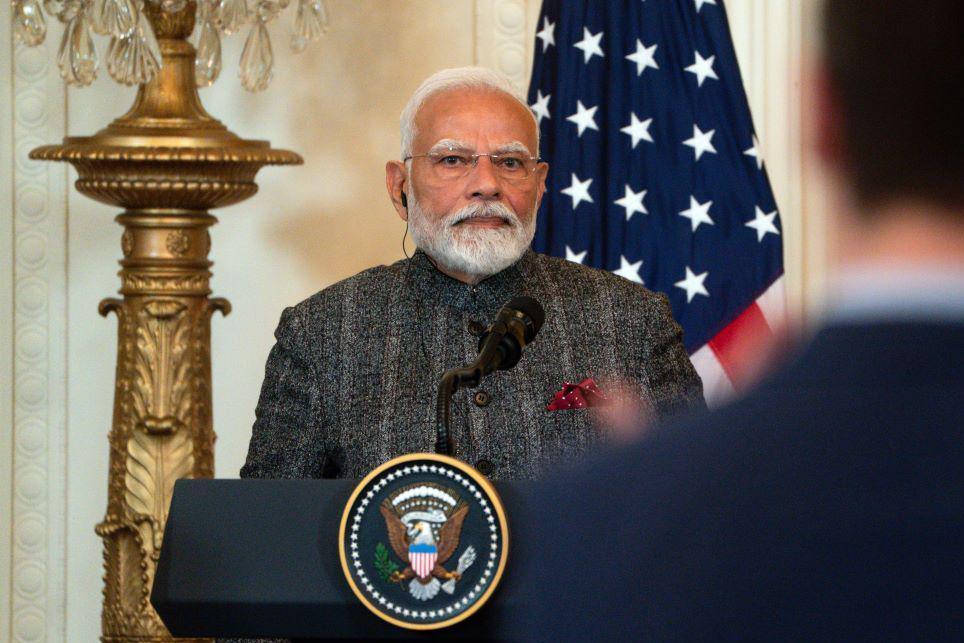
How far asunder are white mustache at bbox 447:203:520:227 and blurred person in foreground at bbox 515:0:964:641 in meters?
1.75

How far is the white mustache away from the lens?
98.5 inches

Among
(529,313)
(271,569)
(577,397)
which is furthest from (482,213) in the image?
(271,569)

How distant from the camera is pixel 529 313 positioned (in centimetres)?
177

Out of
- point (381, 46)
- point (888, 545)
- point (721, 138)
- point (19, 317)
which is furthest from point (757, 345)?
point (888, 545)

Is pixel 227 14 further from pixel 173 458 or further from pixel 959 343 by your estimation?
pixel 959 343

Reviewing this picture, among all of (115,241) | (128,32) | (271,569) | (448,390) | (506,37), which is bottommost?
(271,569)

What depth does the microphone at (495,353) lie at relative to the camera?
1.59 metres

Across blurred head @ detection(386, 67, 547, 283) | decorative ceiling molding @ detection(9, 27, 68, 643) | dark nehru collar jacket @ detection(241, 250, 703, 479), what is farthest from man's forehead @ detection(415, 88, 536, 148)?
decorative ceiling molding @ detection(9, 27, 68, 643)

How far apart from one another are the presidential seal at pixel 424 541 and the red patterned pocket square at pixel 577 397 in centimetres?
86

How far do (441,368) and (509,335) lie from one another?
2.44 feet

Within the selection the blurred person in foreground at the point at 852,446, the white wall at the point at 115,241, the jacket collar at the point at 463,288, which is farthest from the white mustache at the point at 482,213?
the white wall at the point at 115,241

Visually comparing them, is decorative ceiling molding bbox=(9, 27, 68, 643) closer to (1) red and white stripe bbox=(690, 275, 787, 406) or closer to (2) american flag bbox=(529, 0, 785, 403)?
(2) american flag bbox=(529, 0, 785, 403)

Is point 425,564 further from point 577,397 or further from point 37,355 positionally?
point 37,355

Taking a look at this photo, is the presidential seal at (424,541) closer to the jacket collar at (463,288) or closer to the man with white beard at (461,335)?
the man with white beard at (461,335)
